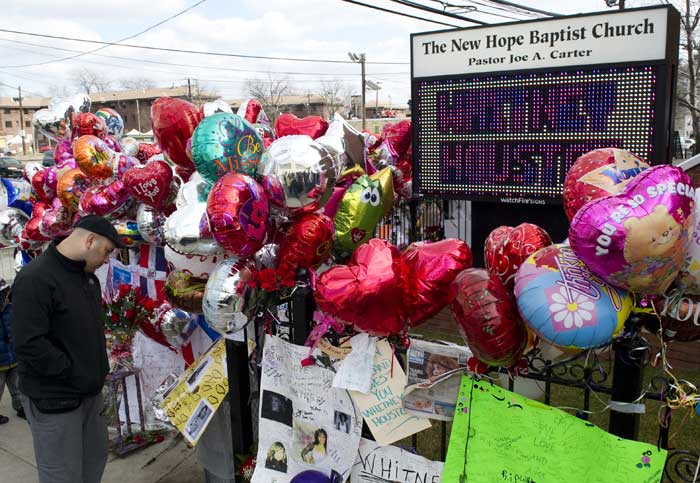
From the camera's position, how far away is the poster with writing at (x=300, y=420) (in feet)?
7.96

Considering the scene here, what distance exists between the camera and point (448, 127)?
5.10 metres

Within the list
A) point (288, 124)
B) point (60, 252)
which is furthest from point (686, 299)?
point (60, 252)

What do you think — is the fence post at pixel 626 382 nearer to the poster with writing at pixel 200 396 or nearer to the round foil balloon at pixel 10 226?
the poster with writing at pixel 200 396

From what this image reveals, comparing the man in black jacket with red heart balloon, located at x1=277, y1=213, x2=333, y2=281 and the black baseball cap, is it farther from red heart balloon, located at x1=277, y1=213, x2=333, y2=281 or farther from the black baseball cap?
red heart balloon, located at x1=277, y1=213, x2=333, y2=281

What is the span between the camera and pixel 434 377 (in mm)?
2193

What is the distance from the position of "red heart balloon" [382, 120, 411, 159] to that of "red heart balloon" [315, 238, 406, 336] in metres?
3.39

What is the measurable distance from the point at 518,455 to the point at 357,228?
127cm

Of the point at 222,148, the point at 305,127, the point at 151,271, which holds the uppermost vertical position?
the point at 305,127

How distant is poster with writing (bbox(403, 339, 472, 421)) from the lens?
2176 mm

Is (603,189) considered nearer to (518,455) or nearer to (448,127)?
(518,455)

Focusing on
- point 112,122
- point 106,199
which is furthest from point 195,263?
point 112,122

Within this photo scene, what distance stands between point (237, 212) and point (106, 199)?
2.16m

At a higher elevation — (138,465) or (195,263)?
(195,263)

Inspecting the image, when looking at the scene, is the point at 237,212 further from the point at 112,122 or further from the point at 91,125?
the point at 112,122
